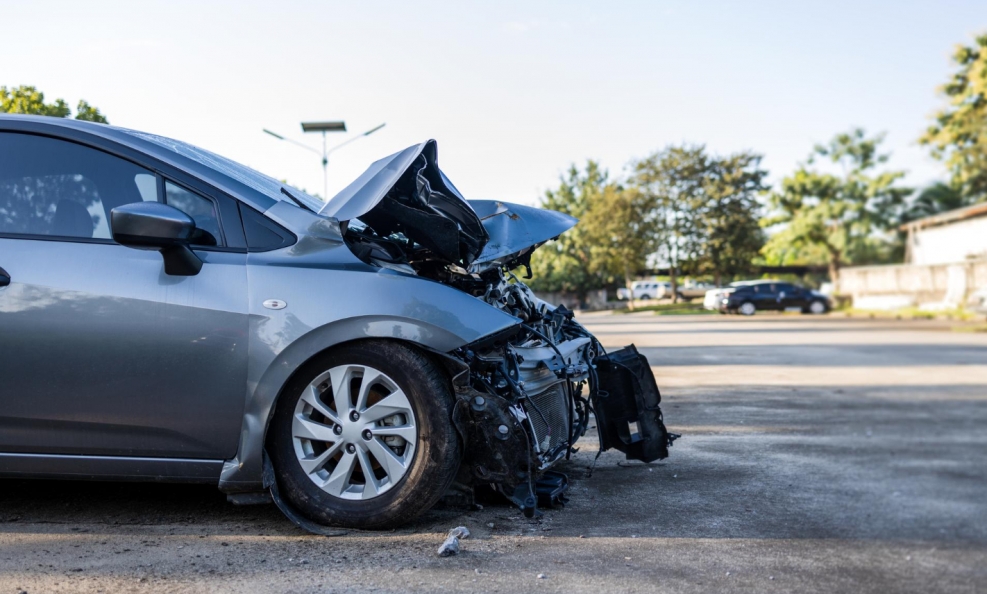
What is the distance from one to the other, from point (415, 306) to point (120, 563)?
1.51m

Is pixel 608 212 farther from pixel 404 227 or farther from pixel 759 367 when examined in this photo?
pixel 404 227

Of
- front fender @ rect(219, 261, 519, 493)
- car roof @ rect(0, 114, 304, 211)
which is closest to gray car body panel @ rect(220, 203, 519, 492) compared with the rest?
front fender @ rect(219, 261, 519, 493)

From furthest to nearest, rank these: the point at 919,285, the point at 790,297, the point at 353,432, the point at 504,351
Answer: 1. the point at 790,297
2. the point at 919,285
3. the point at 504,351
4. the point at 353,432

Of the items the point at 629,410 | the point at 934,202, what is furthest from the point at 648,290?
the point at 629,410

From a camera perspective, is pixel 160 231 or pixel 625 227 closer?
pixel 160 231

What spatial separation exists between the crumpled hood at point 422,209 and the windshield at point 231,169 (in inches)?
14.9

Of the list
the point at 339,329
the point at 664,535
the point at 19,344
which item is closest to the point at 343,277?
the point at 339,329

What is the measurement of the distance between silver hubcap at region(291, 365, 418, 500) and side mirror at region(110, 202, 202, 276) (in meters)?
0.77

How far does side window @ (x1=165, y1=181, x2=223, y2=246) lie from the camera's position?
3520 mm

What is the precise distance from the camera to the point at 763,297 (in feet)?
116

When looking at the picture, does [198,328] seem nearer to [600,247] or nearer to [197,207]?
[197,207]

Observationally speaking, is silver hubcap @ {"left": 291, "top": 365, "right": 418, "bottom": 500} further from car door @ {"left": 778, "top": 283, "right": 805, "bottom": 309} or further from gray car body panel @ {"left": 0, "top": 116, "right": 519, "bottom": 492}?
car door @ {"left": 778, "top": 283, "right": 805, "bottom": 309}

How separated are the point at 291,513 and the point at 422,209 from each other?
5.02 feet

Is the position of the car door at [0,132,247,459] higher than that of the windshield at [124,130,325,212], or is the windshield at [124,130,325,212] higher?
the windshield at [124,130,325,212]
